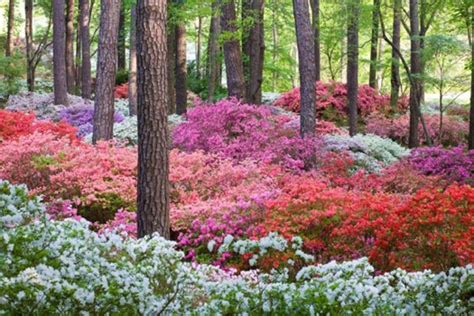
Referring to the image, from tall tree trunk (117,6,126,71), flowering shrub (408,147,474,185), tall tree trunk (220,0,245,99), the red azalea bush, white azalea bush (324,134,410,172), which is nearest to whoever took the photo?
flowering shrub (408,147,474,185)

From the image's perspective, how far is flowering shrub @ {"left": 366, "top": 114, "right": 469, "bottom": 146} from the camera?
16672 millimetres

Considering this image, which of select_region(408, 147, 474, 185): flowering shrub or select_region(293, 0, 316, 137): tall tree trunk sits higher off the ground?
select_region(293, 0, 316, 137): tall tree trunk

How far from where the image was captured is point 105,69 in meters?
11.1

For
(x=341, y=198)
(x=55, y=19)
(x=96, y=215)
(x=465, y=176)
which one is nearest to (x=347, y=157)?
(x=465, y=176)

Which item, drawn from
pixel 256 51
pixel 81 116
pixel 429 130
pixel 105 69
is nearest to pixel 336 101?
pixel 429 130

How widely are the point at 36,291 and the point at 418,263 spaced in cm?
Result: 369

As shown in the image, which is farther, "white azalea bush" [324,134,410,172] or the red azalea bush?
the red azalea bush

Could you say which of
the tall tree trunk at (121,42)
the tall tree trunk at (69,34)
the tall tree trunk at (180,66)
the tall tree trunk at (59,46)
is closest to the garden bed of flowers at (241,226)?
the tall tree trunk at (180,66)

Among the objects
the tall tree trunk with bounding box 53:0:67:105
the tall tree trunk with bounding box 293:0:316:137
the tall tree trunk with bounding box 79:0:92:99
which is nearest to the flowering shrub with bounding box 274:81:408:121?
the tall tree trunk with bounding box 79:0:92:99

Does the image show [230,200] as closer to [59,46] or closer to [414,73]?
[414,73]

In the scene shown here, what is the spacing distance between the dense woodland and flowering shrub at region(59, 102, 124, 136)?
0.20 ft

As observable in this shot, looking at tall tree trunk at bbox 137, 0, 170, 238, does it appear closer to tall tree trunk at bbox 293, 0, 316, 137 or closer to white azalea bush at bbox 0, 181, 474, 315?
white azalea bush at bbox 0, 181, 474, 315

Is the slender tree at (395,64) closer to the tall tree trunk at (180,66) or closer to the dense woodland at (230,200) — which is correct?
the dense woodland at (230,200)

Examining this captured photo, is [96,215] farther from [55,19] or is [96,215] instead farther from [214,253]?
[55,19]
